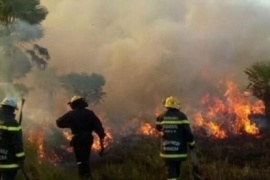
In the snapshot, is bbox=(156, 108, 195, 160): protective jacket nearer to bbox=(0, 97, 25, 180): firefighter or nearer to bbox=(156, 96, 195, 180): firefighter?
bbox=(156, 96, 195, 180): firefighter

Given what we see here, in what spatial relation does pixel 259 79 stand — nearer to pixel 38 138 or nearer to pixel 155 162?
pixel 155 162

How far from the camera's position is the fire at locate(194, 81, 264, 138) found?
1722cm

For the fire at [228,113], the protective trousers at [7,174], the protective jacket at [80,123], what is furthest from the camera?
the fire at [228,113]

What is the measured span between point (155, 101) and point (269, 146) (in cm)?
962

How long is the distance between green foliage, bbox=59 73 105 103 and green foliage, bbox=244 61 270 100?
7370 millimetres

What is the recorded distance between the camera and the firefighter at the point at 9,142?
886 centimetres

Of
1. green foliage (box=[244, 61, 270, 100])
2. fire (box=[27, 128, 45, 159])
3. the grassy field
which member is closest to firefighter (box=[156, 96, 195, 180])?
the grassy field

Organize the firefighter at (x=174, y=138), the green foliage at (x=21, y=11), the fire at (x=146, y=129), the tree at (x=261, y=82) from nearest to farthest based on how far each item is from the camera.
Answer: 1. the firefighter at (x=174, y=138)
2. the fire at (x=146, y=129)
3. the tree at (x=261, y=82)
4. the green foliage at (x=21, y=11)

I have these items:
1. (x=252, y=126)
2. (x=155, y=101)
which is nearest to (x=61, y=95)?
(x=155, y=101)

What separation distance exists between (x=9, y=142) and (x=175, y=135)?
318 centimetres

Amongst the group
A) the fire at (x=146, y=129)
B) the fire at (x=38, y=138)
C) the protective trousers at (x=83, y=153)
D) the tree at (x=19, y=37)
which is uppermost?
the tree at (x=19, y=37)

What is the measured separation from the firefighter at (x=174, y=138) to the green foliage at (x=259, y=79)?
9572 mm

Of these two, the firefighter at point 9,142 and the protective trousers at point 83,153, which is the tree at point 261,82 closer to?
the protective trousers at point 83,153

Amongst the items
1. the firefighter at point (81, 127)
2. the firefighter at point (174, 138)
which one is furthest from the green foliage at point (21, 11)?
the firefighter at point (174, 138)
